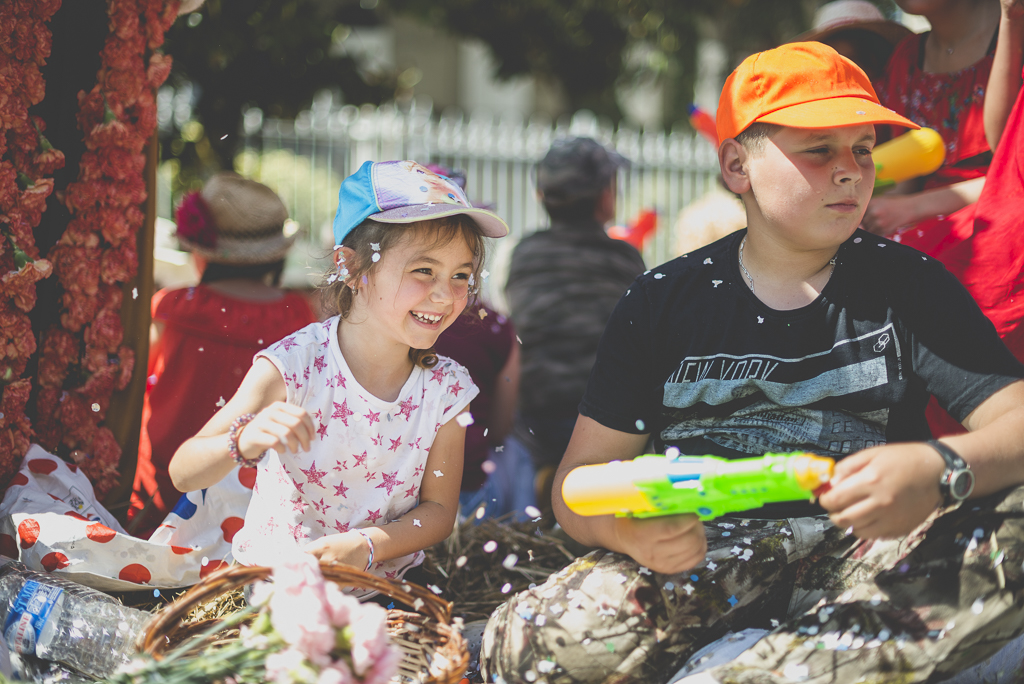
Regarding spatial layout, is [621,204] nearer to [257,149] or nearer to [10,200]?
[257,149]

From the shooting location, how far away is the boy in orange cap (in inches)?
64.9

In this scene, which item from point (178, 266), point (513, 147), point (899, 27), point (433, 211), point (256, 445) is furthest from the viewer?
point (513, 147)

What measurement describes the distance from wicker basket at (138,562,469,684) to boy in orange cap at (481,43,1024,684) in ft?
0.50

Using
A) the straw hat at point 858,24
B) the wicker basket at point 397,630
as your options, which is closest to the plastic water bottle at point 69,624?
the wicker basket at point 397,630

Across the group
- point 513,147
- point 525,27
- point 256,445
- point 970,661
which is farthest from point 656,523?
point 513,147

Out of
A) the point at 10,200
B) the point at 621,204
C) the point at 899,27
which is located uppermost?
the point at 899,27

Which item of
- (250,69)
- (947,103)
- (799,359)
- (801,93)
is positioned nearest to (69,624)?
(799,359)

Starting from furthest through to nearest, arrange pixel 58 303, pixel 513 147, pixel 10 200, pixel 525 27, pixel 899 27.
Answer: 1. pixel 513 147
2. pixel 525 27
3. pixel 899 27
4. pixel 58 303
5. pixel 10 200

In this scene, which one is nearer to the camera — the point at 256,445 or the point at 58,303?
the point at 256,445

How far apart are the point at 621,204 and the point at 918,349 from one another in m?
9.37

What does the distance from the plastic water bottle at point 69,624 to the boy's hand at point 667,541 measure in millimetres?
1213

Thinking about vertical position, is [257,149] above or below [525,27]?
below

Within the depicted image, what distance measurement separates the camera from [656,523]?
5.63 feet

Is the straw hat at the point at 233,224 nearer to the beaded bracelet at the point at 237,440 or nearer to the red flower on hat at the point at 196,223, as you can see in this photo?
the red flower on hat at the point at 196,223
